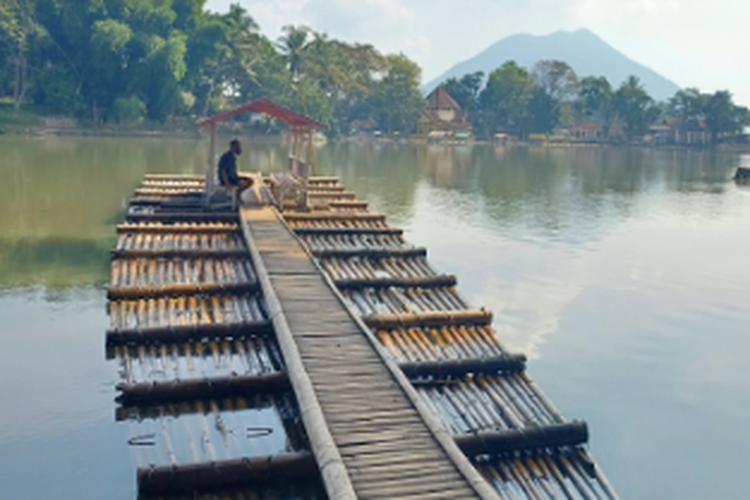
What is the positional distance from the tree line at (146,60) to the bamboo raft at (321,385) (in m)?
44.5

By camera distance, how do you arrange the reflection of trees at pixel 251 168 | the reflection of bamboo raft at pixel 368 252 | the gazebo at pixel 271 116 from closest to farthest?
the reflection of bamboo raft at pixel 368 252
the gazebo at pixel 271 116
the reflection of trees at pixel 251 168

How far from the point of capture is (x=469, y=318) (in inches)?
399

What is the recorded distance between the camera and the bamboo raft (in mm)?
6301

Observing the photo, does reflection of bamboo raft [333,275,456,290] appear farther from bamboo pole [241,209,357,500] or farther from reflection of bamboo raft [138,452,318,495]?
reflection of bamboo raft [138,452,318,495]

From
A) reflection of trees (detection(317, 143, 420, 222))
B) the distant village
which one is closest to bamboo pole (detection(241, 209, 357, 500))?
reflection of trees (detection(317, 143, 420, 222))

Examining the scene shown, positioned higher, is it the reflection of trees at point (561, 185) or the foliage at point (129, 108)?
the foliage at point (129, 108)

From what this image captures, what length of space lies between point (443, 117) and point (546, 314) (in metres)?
91.0

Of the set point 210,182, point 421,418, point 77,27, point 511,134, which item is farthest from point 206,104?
point 421,418

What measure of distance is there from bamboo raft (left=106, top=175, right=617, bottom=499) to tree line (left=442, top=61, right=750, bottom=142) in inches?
3714

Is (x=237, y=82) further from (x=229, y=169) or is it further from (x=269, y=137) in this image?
(x=229, y=169)

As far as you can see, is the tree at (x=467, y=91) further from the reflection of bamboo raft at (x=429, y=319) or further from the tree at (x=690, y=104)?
the reflection of bamboo raft at (x=429, y=319)

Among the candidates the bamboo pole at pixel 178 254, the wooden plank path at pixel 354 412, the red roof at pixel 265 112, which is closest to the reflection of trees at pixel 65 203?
the bamboo pole at pixel 178 254

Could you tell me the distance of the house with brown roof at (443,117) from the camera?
100 metres

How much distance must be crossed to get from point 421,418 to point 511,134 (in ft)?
339
